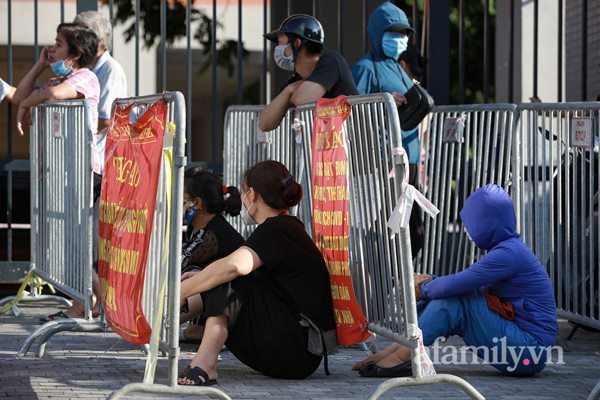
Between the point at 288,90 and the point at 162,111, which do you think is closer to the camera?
the point at 162,111

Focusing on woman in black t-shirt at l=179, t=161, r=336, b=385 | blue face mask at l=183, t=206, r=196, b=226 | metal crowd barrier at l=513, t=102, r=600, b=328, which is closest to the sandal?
woman in black t-shirt at l=179, t=161, r=336, b=385

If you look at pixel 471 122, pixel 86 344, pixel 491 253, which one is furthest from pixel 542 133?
pixel 86 344

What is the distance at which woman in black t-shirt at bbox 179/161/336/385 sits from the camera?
5.83m

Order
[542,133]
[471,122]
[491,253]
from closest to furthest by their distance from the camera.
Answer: [491,253], [542,133], [471,122]

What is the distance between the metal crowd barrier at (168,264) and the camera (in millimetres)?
4926

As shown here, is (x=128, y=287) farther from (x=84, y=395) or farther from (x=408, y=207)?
(x=408, y=207)

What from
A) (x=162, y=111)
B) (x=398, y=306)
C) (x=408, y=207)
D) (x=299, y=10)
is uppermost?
(x=299, y=10)

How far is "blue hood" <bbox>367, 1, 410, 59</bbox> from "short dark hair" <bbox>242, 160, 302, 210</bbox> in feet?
5.55

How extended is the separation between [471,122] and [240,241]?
204 centimetres

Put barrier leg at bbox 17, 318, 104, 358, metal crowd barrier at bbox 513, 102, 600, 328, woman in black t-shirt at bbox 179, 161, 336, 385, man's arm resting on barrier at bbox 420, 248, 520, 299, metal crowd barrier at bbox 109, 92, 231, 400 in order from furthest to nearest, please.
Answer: metal crowd barrier at bbox 513, 102, 600, 328
barrier leg at bbox 17, 318, 104, 358
man's arm resting on barrier at bbox 420, 248, 520, 299
woman in black t-shirt at bbox 179, 161, 336, 385
metal crowd barrier at bbox 109, 92, 231, 400

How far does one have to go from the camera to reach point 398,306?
544 cm

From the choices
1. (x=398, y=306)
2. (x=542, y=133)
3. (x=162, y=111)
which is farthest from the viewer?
(x=542, y=133)

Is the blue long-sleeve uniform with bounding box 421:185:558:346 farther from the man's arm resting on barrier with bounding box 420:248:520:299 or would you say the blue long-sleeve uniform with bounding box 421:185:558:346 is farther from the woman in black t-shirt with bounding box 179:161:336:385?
the woman in black t-shirt with bounding box 179:161:336:385

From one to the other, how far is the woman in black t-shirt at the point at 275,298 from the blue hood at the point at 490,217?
758 millimetres
